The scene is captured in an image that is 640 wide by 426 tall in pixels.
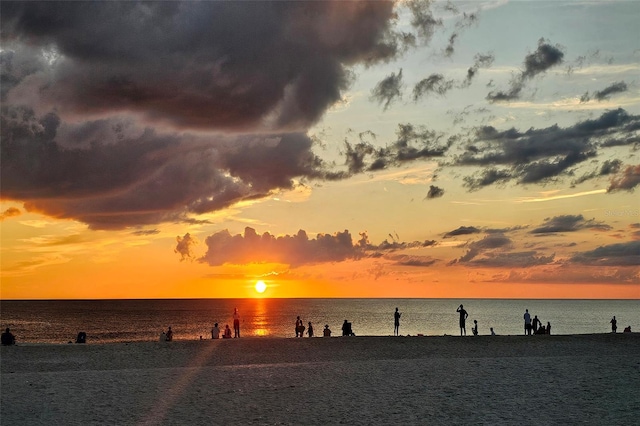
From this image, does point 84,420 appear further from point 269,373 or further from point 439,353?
point 439,353

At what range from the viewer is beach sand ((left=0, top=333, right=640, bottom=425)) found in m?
17.6

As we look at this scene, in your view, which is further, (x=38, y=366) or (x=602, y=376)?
(x=38, y=366)

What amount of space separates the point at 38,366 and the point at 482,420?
21070 millimetres

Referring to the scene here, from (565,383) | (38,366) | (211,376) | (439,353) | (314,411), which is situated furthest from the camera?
(439,353)

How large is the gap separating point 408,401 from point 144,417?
7759mm

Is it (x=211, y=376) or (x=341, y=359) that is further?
(x=341, y=359)

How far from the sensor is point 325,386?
71.0ft

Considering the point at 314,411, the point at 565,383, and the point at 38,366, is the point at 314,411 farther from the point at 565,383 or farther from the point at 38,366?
the point at 38,366

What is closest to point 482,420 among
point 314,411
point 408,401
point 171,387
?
point 408,401

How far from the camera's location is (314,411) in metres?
18.1

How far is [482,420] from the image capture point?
16.9m

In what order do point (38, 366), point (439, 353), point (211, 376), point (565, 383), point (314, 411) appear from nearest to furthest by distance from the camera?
point (314, 411) < point (565, 383) < point (211, 376) < point (38, 366) < point (439, 353)

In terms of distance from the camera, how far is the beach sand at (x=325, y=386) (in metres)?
17.6

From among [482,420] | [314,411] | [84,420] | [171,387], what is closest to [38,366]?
[171,387]
